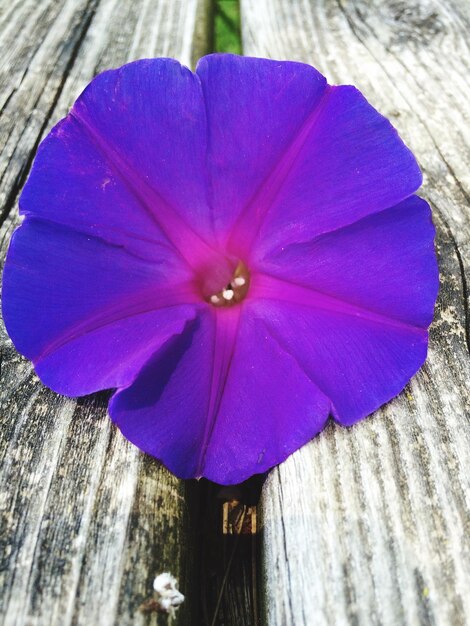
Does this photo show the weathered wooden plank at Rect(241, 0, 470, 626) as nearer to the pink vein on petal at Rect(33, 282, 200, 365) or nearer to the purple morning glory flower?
the purple morning glory flower

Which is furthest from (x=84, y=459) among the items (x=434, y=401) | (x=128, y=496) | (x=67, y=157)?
(x=434, y=401)

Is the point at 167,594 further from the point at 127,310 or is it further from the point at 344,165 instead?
the point at 344,165

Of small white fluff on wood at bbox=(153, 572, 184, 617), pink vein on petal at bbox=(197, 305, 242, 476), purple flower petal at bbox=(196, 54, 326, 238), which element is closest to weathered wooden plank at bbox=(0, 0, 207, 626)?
small white fluff on wood at bbox=(153, 572, 184, 617)

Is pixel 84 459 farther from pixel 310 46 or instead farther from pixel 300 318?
pixel 310 46

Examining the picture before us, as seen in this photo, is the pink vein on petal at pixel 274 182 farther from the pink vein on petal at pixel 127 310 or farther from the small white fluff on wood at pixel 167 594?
the small white fluff on wood at pixel 167 594

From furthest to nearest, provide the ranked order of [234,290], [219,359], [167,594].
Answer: [234,290]
[219,359]
[167,594]

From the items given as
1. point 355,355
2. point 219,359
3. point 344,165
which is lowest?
point 355,355

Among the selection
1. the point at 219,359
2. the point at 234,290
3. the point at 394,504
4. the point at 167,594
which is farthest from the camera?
the point at 234,290

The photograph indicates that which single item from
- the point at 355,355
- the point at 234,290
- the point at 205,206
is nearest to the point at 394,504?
the point at 355,355
